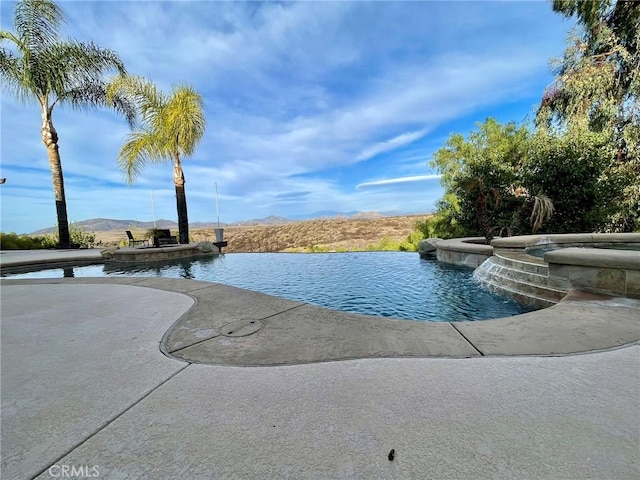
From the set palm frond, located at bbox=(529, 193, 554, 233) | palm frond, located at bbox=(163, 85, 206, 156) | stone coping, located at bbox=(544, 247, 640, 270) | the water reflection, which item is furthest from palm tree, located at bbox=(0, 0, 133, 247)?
palm frond, located at bbox=(529, 193, 554, 233)

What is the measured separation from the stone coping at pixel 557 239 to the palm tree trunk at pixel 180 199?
11.7 meters

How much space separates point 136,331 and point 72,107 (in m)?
13.5

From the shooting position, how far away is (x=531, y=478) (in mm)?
1032

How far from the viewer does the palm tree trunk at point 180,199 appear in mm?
12305

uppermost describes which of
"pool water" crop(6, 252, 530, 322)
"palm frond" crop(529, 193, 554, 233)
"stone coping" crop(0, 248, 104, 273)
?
"palm frond" crop(529, 193, 554, 233)

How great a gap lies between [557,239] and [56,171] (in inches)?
666

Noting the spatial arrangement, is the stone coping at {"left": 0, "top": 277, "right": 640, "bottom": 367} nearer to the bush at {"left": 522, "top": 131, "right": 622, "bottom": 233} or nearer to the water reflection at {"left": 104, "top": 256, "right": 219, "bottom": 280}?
the water reflection at {"left": 104, "top": 256, "right": 219, "bottom": 280}

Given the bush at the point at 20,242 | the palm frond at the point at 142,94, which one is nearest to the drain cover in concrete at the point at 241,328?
the palm frond at the point at 142,94

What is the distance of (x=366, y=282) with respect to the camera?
579 centimetres

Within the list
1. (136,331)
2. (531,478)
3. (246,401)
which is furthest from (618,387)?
(136,331)

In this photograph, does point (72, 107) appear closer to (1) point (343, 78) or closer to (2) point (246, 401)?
(1) point (343, 78)

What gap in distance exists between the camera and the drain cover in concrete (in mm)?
2633

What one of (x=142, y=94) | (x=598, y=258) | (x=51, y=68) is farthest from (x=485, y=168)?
(x=51, y=68)

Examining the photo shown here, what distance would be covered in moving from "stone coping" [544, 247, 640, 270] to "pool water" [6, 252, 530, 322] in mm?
814
